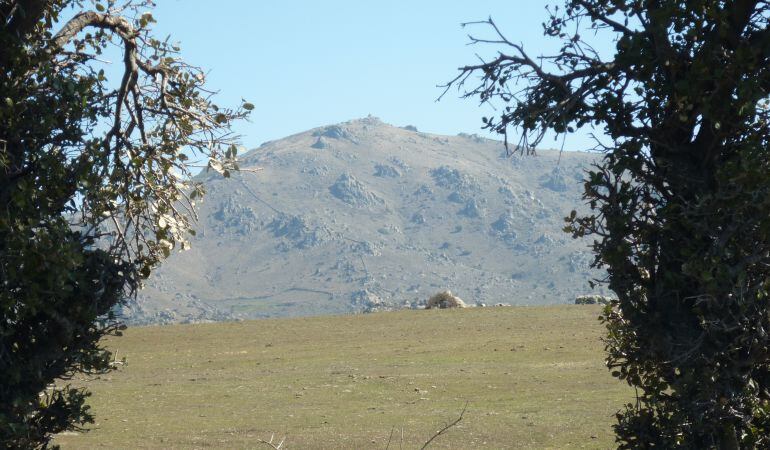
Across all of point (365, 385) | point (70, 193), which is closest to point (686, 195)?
point (70, 193)

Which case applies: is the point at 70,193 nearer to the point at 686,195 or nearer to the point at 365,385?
the point at 686,195

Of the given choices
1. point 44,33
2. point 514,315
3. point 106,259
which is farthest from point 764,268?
point 514,315

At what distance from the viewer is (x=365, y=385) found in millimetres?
28422

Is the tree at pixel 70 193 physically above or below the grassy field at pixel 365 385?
above

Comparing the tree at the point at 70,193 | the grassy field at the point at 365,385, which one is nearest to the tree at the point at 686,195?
the tree at the point at 70,193

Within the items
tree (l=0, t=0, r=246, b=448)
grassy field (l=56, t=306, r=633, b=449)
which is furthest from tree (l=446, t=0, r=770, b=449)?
grassy field (l=56, t=306, r=633, b=449)

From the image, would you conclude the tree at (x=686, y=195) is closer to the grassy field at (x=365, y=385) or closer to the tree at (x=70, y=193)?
the tree at (x=70, y=193)

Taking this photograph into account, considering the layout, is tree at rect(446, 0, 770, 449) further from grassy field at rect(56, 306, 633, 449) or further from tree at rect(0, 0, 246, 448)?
grassy field at rect(56, 306, 633, 449)

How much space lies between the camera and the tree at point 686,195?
930 centimetres

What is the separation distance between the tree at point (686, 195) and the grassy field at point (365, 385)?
7.59 metres

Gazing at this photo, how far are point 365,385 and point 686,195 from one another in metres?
19.4

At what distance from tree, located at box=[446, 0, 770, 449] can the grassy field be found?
7593 mm

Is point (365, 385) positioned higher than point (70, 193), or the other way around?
point (70, 193)

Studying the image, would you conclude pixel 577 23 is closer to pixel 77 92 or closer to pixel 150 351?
pixel 77 92
